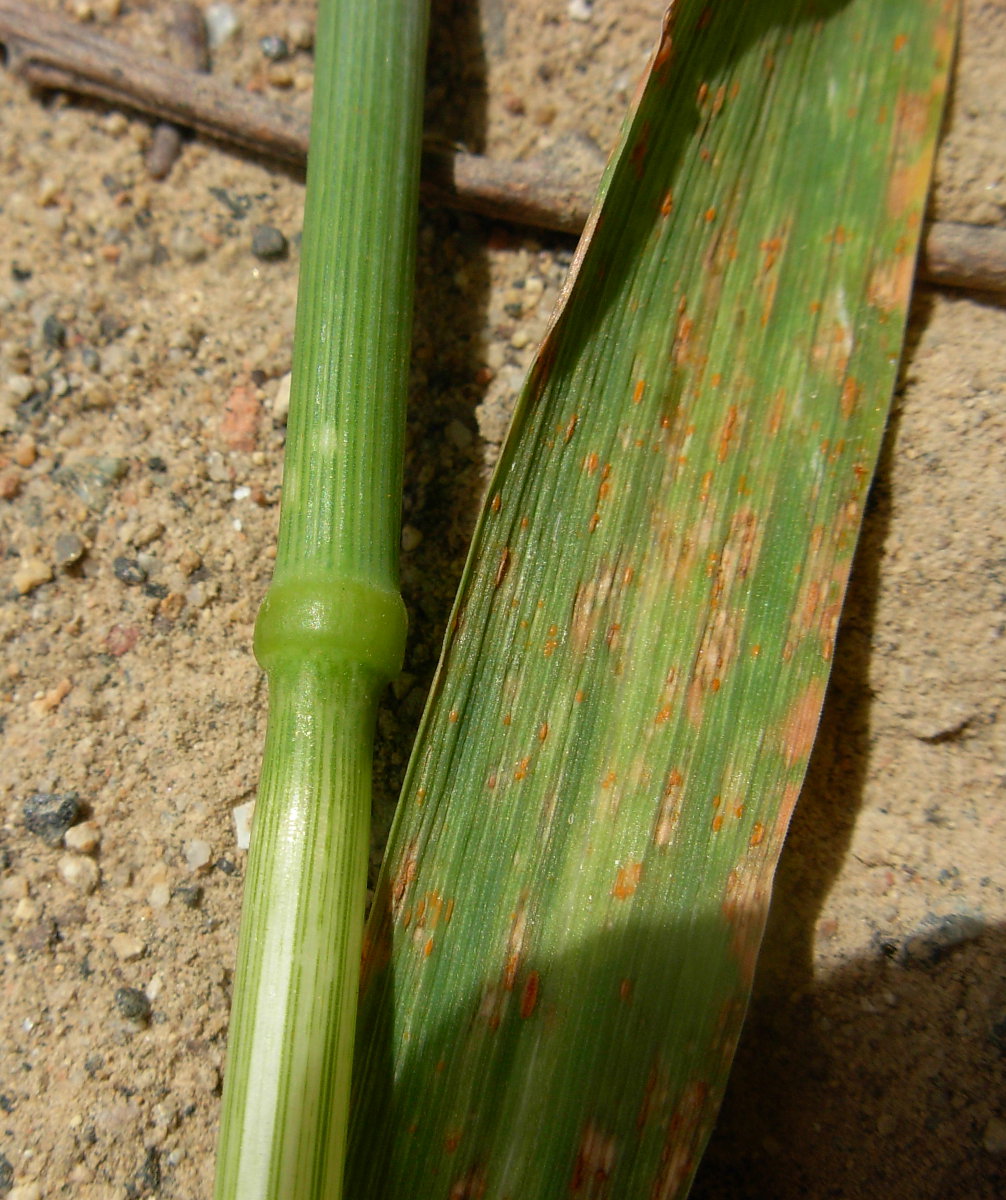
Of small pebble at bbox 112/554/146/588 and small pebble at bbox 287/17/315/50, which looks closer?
small pebble at bbox 112/554/146/588

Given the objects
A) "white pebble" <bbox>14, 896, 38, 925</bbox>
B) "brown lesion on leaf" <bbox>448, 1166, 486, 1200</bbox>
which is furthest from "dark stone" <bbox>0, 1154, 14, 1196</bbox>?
"brown lesion on leaf" <bbox>448, 1166, 486, 1200</bbox>

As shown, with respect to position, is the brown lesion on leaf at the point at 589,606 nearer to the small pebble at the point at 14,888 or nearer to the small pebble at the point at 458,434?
the small pebble at the point at 458,434

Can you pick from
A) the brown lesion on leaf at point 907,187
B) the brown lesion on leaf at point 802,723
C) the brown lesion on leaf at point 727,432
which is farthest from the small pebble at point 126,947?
the brown lesion on leaf at point 907,187

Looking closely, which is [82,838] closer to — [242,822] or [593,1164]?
[242,822]

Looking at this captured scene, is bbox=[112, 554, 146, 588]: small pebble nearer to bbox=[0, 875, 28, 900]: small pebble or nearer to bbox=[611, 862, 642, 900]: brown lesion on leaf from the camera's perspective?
bbox=[0, 875, 28, 900]: small pebble

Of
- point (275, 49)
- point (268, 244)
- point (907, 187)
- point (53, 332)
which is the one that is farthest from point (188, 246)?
point (907, 187)

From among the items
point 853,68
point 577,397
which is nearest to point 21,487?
point 577,397

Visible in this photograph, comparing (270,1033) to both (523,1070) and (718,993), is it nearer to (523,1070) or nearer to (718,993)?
(523,1070)
